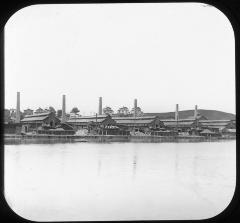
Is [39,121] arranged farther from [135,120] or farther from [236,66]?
[236,66]

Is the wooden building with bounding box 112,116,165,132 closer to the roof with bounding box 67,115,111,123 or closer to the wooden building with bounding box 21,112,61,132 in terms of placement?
the roof with bounding box 67,115,111,123

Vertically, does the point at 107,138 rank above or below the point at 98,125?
below

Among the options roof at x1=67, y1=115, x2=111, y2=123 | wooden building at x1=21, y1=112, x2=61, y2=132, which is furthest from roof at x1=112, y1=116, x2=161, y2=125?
wooden building at x1=21, y1=112, x2=61, y2=132

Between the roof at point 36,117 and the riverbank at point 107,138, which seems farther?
the riverbank at point 107,138

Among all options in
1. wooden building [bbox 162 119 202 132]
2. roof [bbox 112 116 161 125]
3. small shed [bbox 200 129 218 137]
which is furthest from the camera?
small shed [bbox 200 129 218 137]

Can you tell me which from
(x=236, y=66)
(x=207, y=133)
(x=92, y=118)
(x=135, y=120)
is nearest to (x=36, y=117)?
(x=92, y=118)

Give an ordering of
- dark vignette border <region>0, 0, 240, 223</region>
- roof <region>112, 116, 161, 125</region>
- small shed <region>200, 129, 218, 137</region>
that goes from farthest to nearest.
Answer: small shed <region>200, 129, 218, 137</region>
roof <region>112, 116, 161, 125</region>
dark vignette border <region>0, 0, 240, 223</region>

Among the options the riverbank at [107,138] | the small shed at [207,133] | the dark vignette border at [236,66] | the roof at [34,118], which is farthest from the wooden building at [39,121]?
the small shed at [207,133]

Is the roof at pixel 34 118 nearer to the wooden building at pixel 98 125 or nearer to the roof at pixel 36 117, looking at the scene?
the roof at pixel 36 117

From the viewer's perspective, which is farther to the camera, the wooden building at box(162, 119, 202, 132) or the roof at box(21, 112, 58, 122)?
the wooden building at box(162, 119, 202, 132)

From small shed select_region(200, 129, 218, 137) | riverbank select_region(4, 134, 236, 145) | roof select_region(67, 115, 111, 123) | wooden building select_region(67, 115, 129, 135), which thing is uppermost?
roof select_region(67, 115, 111, 123)

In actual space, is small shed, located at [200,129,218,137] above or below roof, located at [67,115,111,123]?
below

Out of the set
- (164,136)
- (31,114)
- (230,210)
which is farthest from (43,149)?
(230,210)
